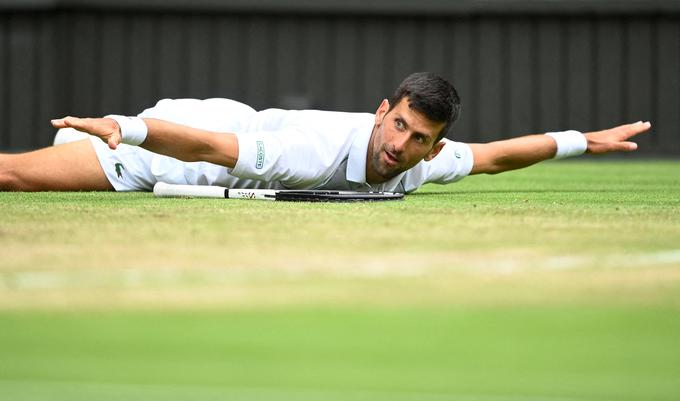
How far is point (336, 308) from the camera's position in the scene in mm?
2105

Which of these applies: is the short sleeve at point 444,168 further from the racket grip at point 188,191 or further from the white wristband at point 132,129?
the white wristband at point 132,129

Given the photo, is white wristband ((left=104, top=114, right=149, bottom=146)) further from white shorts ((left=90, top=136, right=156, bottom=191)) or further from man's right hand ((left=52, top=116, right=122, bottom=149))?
white shorts ((left=90, top=136, right=156, bottom=191))

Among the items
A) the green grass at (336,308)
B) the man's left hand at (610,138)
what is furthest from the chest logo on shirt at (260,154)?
the man's left hand at (610,138)

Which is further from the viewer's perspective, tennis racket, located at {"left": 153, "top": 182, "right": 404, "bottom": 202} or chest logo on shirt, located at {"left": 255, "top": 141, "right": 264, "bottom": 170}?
tennis racket, located at {"left": 153, "top": 182, "right": 404, "bottom": 202}

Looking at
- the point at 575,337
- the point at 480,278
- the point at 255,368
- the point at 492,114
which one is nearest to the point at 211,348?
the point at 255,368

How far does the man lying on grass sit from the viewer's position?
4.02m

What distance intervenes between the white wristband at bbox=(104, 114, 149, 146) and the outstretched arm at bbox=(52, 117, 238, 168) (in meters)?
0.02

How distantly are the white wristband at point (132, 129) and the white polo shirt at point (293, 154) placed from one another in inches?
16.2

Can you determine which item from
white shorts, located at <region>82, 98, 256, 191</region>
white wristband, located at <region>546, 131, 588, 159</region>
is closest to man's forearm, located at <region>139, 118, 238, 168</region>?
white shorts, located at <region>82, 98, 256, 191</region>

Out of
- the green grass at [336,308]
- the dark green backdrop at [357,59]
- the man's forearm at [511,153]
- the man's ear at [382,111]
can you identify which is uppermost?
the dark green backdrop at [357,59]

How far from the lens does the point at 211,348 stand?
1.82 metres

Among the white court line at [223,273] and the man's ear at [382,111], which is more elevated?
the man's ear at [382,111]

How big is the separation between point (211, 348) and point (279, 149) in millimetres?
2399

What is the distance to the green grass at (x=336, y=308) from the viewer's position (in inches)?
65.6
